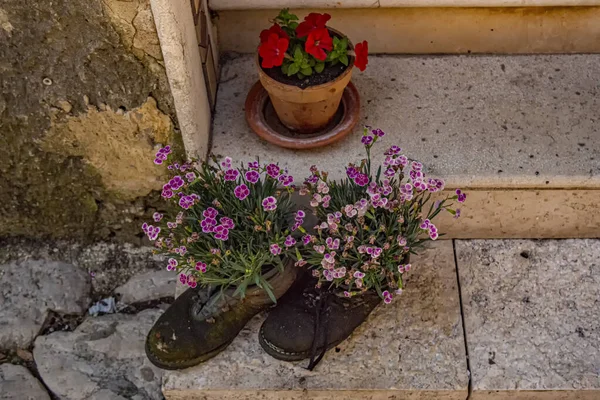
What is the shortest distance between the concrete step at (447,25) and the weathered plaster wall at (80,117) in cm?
55

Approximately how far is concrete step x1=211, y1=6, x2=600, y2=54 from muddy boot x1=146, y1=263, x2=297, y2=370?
37.0 inches

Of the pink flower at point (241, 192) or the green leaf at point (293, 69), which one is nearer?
the pink flower at point (241, 192)

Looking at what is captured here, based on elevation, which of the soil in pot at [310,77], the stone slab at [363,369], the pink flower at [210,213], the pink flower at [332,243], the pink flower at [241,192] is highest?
the soil in pot at [310,77]

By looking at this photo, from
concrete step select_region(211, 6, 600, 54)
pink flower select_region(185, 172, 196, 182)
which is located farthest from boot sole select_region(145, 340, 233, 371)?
concrete step select_region(211, 6, 600, 54)

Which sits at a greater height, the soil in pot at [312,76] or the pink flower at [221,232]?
the soil in pot at [312,76]

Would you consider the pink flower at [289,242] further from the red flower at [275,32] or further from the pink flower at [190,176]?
the red flower at [275,32]

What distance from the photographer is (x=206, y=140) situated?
2.22 metres

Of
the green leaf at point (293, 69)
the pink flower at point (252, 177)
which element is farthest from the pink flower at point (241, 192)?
the green leaf at point (293, 69)

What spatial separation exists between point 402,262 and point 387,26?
94 cm

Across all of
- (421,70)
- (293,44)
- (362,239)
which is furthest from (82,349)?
(421,70)

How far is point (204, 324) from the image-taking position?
2023 millimetres

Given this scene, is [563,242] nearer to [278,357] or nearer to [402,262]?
[402,262]

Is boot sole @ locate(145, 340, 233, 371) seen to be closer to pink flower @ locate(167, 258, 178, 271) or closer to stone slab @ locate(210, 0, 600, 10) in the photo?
pink flower @ locate(167, 258, 178, 271)

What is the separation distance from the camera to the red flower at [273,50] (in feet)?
6.59
